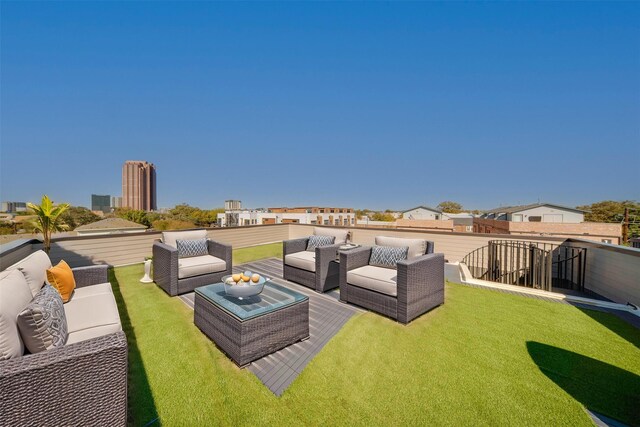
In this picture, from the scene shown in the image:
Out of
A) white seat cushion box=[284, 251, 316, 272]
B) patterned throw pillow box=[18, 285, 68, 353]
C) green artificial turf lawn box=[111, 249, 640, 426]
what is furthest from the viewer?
white seat cushion box=[284, 251, 316, 272]

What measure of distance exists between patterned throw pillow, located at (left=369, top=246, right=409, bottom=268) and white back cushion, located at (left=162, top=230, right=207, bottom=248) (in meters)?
3.19

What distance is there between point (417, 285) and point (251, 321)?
1.91 metres

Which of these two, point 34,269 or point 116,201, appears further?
point 116,201

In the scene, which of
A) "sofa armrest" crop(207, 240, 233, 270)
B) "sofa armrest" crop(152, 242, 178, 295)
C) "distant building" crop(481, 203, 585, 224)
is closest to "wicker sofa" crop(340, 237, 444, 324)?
Result: "sofa armrest" crop(207, 240, 233, 270)

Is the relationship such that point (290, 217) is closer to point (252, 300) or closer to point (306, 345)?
point (252, 300)

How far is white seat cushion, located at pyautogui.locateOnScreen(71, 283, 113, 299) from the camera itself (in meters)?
2.55

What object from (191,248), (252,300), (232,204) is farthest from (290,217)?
(252,300)

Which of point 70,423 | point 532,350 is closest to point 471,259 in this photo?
point 532,350

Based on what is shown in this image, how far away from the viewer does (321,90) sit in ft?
63.3

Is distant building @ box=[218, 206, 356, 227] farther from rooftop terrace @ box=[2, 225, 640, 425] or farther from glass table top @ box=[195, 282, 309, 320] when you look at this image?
glass table top @ box=[195, 282, 309, 320]

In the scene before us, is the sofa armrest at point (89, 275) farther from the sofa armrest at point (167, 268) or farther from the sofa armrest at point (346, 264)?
the sofa armrest at point (346, 264)

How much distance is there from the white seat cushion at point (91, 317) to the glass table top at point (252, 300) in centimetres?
74

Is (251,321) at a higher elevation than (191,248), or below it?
below

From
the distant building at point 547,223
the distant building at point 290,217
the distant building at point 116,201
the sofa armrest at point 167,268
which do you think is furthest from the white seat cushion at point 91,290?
the distant building at point 116,201
